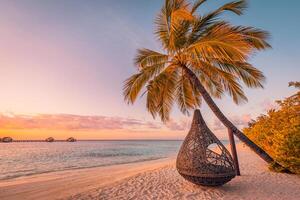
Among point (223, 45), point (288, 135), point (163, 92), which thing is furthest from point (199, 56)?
point (288, 135)

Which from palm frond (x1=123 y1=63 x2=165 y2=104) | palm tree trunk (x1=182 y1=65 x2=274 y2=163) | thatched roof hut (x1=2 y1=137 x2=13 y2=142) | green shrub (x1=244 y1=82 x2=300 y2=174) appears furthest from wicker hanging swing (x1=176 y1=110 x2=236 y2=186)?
thatched roof hut (x1=2 y1=137 x2=13 y2=142)

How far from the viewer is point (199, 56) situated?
8062mm

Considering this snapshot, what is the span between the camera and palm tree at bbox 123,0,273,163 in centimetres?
720

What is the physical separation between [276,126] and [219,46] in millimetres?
5832

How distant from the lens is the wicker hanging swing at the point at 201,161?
21.8ft

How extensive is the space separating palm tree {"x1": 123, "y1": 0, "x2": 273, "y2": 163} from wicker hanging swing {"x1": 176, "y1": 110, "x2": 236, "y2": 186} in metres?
1.41

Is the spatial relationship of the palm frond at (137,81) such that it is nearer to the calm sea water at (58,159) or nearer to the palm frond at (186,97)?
the palm frond at (186,97)

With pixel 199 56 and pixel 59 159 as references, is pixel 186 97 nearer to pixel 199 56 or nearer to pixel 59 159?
pixel 199 56

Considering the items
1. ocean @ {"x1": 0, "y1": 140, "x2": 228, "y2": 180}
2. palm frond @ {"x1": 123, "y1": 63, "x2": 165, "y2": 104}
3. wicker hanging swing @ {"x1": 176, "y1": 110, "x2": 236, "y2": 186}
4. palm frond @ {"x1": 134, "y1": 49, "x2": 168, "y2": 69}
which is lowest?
ocean @ {"x1": 0, "y1": 140, "x2": 228, "y2": 180}

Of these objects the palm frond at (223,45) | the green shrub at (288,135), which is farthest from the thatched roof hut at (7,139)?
the palm frond at (223,45)

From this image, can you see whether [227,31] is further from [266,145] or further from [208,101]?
[266,145]

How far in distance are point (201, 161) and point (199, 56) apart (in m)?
3.66

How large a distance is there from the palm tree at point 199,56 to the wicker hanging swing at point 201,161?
1408 mm

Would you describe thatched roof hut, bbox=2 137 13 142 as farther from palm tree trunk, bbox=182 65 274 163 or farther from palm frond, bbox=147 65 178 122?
palm tree trunk, bbox=182 65 274 163
